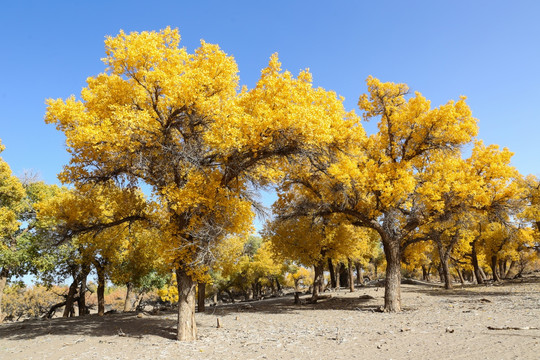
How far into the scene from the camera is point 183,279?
1114cm

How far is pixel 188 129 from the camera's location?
38.5ft

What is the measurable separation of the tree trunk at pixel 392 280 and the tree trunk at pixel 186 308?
30.2 ft

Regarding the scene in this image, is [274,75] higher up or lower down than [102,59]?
lower down

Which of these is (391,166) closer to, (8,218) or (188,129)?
(188,129)

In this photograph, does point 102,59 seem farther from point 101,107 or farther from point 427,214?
point 427,214

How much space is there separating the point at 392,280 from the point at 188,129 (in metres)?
11.8

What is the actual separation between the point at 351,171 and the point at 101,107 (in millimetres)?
9523

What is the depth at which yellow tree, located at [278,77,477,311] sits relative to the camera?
14.1 metres

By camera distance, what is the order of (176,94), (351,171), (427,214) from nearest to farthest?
1. (176,94)
2. (351,171)
3. (427,214)

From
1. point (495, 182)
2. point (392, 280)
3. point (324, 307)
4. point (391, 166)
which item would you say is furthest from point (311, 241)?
point (495, 182)

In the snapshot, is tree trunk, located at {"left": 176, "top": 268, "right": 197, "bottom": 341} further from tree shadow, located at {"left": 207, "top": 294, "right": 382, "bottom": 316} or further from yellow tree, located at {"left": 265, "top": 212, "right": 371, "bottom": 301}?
yellow tree, located at {"left": 265, "top": 212, "right": 371, "bottom": 301}

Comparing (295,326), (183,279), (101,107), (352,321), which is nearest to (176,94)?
(101,107)

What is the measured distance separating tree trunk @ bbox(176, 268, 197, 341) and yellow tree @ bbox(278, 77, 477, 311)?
658 centimetres

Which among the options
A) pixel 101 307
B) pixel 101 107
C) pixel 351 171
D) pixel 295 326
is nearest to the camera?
pixel 101 107
